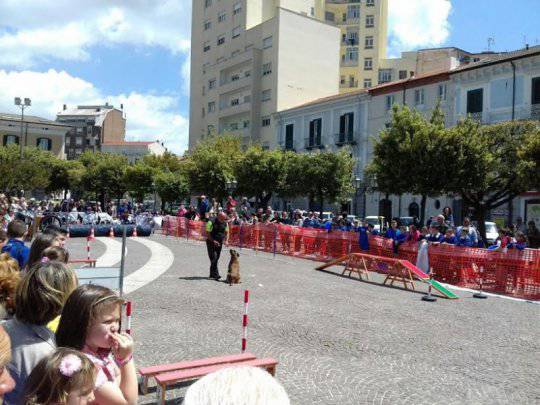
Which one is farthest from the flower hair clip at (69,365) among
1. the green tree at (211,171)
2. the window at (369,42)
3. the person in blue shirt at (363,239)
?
the window at (369,42)

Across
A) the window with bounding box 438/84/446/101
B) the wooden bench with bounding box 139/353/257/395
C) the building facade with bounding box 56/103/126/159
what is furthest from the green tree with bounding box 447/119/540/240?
the building facade with bounding box 56/103/126/159

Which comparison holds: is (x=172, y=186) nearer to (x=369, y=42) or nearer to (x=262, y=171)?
(x=262, y=171)

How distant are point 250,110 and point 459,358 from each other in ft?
174

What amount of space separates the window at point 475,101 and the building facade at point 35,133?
63.3m

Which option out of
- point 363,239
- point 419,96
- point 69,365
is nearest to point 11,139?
point 419,96

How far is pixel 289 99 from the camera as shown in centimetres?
5784

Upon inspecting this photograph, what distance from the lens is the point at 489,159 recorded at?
→ 24203 mm

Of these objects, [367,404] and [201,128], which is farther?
[201,128]

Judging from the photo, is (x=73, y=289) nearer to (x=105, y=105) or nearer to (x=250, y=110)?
(x=250, y=110)

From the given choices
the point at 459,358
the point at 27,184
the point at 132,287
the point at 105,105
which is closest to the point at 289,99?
the point at 27,184

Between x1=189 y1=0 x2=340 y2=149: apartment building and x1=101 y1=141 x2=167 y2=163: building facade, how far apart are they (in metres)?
44.2

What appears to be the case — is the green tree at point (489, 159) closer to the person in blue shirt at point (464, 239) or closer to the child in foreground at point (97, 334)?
the person in blue shirt at point (464, 239)

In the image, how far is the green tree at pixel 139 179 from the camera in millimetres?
61531

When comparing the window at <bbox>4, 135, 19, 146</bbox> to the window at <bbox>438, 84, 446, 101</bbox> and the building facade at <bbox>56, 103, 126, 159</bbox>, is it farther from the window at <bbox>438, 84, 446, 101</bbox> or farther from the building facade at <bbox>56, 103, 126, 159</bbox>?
the window at <bbox>438, 84, 446, 101</bbox>
